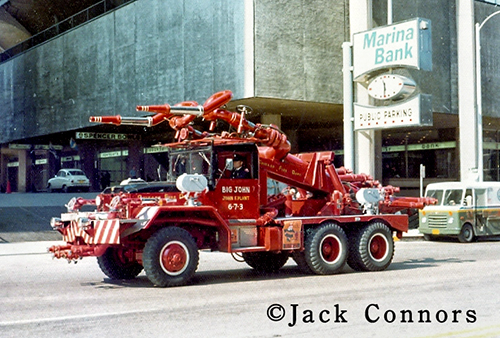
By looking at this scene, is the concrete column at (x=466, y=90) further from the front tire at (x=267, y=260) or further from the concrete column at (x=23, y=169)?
the concrete column at (x=23, y=169)

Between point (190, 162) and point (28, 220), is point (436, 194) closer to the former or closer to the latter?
point (190, 162)

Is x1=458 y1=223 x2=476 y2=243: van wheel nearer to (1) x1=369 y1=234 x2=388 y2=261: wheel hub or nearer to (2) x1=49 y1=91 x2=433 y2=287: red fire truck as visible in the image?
(2) x1=49 y1=91 x2=433 y2=287: red fire truck

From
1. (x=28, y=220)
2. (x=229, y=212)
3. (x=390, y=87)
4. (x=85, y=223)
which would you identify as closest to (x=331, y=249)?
(x=229, y=212)

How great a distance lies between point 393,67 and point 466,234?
7.96 meters

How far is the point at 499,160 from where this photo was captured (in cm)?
4872

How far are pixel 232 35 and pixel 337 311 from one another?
71.3ft

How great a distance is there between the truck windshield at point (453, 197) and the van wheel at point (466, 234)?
89cm

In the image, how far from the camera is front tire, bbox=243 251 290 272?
49.3ft

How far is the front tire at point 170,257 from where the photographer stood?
1200 centimetres

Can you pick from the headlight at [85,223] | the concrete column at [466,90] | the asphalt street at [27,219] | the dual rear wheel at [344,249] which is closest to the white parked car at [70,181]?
the asphalt street at [27,219]

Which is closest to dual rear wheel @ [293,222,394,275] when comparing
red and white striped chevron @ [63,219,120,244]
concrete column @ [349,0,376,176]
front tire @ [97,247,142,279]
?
front tire @ [97,247,142,279]

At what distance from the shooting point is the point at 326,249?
14422 millimetres

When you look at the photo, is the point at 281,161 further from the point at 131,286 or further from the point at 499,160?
the point at 499,160

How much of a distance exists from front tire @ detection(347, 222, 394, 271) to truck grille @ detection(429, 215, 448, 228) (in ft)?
32.1
